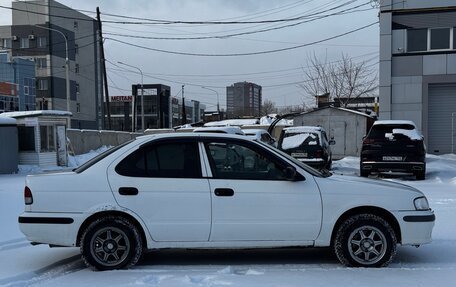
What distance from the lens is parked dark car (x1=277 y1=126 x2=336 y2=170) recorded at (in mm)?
15859

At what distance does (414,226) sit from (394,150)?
30.7 feet

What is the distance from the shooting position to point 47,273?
567 centimetres

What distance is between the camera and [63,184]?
18.4ft

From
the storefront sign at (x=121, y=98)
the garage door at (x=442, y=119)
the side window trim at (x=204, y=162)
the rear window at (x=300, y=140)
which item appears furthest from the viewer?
the storefront sign at (x=121, y=98)

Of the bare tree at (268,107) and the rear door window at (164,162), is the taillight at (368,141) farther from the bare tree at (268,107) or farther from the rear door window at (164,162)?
the bare tree at (268,107)

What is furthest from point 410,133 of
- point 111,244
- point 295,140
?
point 111,244

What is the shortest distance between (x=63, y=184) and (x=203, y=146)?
66.0 inches

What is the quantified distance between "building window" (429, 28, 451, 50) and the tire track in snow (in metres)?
21.0

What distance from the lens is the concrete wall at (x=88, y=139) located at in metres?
28.8

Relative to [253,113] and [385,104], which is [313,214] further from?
[253,113]

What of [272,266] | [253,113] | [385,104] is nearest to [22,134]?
[385,104]

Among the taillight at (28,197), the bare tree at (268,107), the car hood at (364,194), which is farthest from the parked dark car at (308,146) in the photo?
the bare tree at (268,107)

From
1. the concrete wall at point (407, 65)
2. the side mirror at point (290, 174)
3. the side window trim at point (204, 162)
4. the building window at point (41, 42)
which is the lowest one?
the side mirror at point (290, 174)

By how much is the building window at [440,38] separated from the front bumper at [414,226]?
19.3 m
